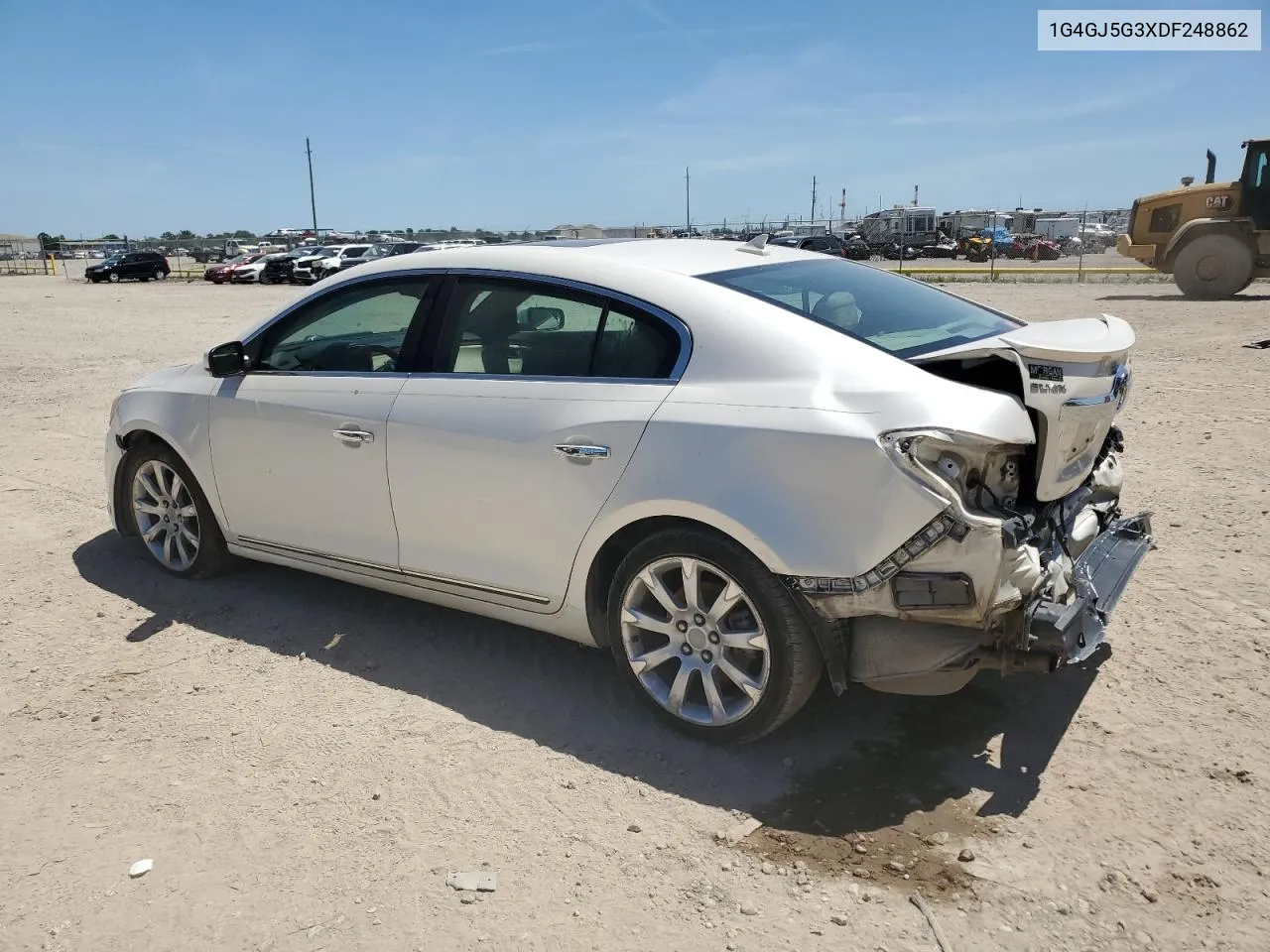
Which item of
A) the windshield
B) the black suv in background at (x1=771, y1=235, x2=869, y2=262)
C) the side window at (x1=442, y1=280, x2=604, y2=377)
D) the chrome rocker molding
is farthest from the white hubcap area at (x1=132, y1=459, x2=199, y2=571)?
the black suv in background at (x1=771, y1=235, x2=869, y2=262)

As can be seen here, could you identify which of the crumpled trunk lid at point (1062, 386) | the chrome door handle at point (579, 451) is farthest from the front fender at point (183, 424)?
the crumpled trunk lid at point (1062, 386)

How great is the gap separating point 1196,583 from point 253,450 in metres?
4.38

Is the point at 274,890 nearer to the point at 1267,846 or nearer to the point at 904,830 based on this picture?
the point at 904,830

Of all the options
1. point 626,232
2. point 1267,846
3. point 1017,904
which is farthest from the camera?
point 626,232

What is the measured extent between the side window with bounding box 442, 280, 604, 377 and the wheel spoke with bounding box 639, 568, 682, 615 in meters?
0.77

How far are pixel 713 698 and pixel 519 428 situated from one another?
46.1 inches

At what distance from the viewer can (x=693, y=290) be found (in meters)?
3.48

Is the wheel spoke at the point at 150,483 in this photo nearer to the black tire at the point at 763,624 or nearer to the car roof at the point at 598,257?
the car roof at the point at 598,257

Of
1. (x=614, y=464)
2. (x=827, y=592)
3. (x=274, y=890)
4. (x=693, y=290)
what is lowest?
(x=274, y=890)

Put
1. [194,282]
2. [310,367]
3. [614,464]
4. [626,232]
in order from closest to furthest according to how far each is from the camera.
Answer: [614,464]
[310,367]
[194,282]
[626,232]

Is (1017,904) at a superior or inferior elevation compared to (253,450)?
inferior

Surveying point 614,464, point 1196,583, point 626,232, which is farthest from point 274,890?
point 626,232

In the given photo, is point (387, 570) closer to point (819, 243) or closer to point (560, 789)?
point (560, 789)

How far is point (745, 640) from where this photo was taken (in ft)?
10.6
